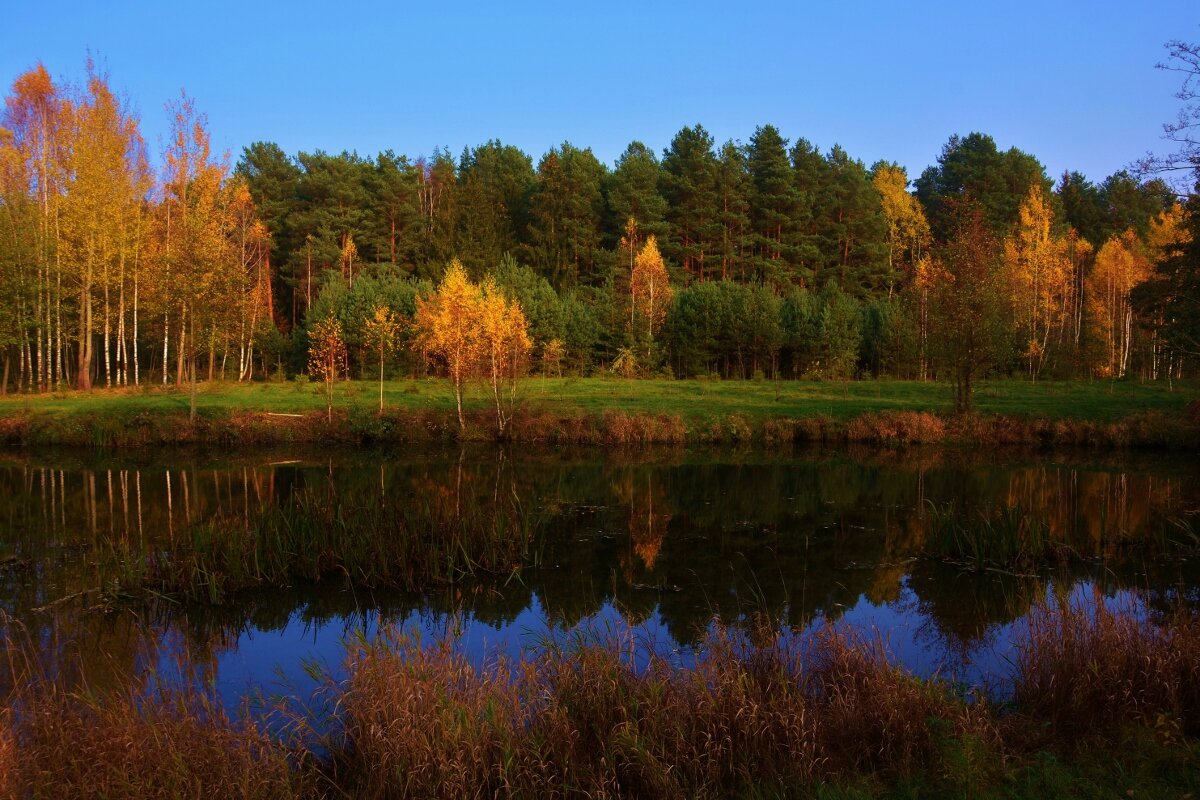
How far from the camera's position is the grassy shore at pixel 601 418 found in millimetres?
24906

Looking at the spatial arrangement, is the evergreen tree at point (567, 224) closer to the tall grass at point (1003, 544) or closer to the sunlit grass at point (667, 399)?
the sunlit grass at point (667, 399)

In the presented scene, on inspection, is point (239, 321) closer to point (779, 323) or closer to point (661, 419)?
point (661, 419)

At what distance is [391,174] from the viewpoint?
5362 centimetres

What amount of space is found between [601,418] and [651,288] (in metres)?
19.3

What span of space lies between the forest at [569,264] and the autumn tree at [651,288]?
182mm

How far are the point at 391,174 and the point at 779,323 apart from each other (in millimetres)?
28829

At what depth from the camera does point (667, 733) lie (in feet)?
17.5

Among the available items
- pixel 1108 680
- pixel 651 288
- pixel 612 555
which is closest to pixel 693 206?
pixel 651 288

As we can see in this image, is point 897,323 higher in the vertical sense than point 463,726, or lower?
higher

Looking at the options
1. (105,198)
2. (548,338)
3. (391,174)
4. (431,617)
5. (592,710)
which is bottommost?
(431,617)

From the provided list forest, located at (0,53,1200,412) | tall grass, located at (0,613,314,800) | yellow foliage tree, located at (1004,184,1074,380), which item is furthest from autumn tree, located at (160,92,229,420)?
yellow foliage tree, located at (1004,184,1074,380)

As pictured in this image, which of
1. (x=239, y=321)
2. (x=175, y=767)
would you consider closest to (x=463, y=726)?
(x=175, y=767)

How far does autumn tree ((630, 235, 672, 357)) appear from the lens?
44.5 meters

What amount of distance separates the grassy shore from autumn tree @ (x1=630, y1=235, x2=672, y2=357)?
13.6 metres
